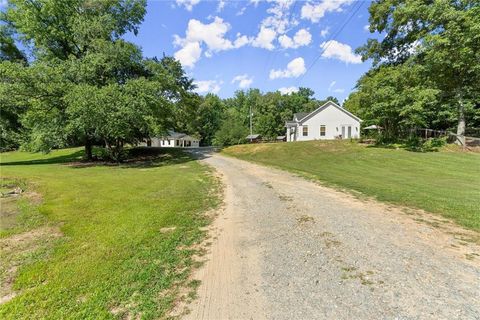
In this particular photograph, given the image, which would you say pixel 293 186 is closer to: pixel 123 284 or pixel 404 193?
pixel 404 193

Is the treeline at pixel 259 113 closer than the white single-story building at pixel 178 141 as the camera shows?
Yes

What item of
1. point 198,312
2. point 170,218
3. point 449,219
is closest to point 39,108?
point 170,218

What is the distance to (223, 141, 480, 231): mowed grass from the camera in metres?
8.15

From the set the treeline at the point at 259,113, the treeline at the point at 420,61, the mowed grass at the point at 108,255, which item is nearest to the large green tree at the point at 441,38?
the treeline at the point at 420,61

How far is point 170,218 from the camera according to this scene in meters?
6.76

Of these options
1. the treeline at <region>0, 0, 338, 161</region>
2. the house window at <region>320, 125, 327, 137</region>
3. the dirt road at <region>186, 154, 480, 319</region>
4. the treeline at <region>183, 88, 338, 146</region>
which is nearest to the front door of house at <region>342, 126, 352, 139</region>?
the house window at <region>320, 125, 327, 137</region>

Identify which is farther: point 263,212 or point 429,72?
point 429,72

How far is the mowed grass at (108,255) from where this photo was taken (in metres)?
3.38

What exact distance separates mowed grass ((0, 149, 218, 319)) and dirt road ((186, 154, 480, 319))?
1.99ft

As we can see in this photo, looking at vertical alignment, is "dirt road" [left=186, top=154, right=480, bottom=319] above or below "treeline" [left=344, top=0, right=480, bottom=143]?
below

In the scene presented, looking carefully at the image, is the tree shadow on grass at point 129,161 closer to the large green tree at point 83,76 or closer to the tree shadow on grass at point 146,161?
the tree shadow on grass at point 146,161

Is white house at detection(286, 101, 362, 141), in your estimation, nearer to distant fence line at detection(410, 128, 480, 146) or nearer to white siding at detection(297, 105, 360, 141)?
white siding at detection(297, 105, 360, 141)

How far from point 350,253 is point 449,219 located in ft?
12.3

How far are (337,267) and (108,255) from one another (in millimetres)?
3855
